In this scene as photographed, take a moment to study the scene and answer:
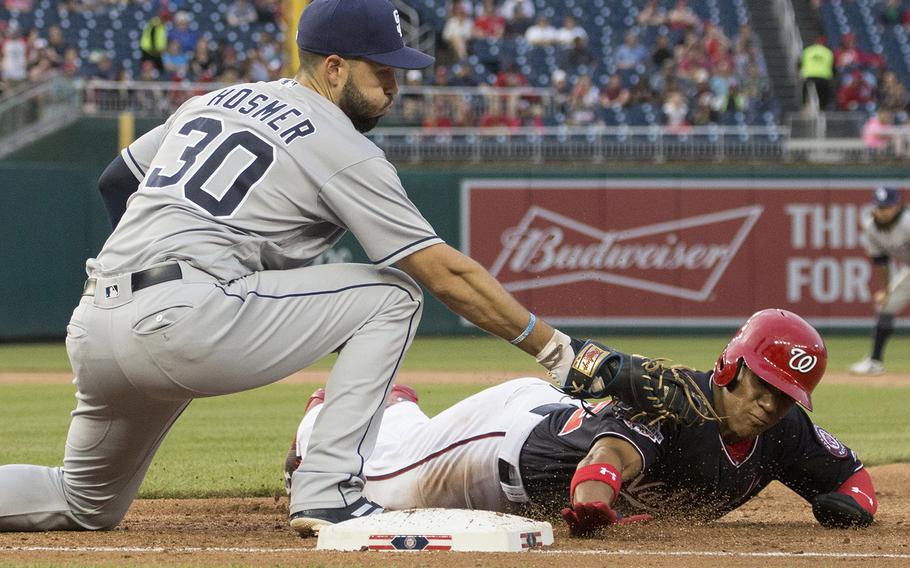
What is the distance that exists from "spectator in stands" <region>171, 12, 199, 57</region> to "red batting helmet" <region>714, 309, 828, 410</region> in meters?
15.3

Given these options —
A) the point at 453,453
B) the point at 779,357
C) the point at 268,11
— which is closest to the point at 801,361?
the point at 779,357

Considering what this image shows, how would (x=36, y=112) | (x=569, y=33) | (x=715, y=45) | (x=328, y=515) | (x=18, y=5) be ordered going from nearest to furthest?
1. (x=328, y=515)
2. (x=36, y=112)
3. (x=18, y=5)
4. (x=715, y=45)
5. (x=569, y=33)

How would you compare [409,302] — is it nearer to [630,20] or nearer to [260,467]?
[260,467]

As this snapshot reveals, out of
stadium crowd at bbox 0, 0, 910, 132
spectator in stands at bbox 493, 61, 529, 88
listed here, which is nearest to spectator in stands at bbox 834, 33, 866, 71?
stadium crowd at bbox 0, 0, 910, 132

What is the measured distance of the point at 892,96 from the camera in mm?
18875

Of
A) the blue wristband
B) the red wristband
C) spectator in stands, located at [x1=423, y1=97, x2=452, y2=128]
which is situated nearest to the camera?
the blue wristband

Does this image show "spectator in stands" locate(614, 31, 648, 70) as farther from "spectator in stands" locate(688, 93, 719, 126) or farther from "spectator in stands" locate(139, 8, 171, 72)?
"spectator in stands" locate(139, 8, 171, 72)

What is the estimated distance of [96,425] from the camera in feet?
13.5

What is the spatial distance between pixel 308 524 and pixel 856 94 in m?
16.8

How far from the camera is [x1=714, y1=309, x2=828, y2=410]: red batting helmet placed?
423cm

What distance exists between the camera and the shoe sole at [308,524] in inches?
155

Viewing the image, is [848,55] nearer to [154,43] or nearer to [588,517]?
[154,43]

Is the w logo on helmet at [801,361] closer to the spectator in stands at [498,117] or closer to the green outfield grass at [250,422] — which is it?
the green outfield grass at [250,422]

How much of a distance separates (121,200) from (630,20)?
17.4 meters
